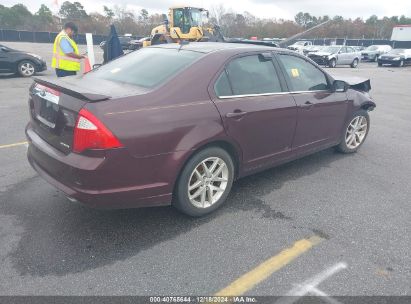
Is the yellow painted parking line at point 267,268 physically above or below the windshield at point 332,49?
below

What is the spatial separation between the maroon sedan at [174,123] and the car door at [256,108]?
0.5 inches

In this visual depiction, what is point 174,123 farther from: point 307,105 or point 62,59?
point 62,59

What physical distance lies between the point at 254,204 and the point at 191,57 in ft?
5.41

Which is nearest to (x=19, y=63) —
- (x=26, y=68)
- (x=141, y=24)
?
(x=26, y=68)

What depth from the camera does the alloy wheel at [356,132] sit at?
526cm

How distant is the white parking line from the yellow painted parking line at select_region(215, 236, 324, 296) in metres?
0.22

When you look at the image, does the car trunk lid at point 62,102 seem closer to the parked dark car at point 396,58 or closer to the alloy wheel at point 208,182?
the alloy wheel at point 208,182

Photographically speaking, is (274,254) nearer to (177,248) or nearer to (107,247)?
(177,248)

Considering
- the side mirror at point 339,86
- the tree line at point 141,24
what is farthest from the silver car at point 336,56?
the tree line at point 141,24

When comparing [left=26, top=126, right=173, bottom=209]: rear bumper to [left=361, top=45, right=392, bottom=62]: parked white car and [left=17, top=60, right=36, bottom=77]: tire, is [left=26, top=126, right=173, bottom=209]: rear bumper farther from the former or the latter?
[left=361, top=45, right=392, bottom=62]: parked white car

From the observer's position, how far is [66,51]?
24.1 ft

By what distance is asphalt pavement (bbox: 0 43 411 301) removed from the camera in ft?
8.26

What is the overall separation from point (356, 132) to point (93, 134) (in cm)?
421

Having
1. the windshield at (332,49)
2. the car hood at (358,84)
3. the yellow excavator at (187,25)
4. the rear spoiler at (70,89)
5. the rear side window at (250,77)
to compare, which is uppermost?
the yellow excavator at (187,25)
